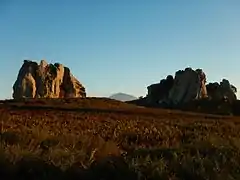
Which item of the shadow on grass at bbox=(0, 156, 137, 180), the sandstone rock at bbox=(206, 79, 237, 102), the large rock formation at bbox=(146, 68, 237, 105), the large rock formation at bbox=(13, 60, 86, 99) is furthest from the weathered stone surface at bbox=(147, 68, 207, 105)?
the shadow on grass at bbox=(0, 156, 137, 180)

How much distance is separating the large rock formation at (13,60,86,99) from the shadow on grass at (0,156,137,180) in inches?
3549

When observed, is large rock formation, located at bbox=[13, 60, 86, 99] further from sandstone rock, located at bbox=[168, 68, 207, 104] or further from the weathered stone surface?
sandstone rock, located at bbox=[168, 68, 207, 104]

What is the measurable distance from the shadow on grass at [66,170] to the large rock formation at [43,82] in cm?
9015

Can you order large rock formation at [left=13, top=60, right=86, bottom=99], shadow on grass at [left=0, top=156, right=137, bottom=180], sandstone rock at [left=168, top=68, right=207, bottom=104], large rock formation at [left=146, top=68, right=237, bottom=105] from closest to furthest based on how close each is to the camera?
shadow on grass at [left=0, top=156, right=137, bottom=180], large rock formation at [left=13, top=60, right=86, bottom=99], large rock formation at [left=146, top=68, right=237, bottom=105], sandstone rock at [left=168, top=68, right=207, bottom=104]

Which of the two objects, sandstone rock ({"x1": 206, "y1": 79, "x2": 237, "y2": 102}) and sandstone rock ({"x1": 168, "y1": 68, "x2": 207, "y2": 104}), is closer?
sandstone rock ({"x1": 206, "y1": 79, "x2": 237, "y2": 102})

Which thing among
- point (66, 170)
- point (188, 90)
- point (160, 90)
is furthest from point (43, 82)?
point (66, 170)

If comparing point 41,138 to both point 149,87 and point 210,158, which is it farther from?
point 149,87

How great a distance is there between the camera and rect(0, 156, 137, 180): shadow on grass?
9.74 m

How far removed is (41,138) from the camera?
581 inches

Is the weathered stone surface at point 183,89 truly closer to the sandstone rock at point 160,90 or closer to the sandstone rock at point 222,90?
the sandstone rock at point 160,90

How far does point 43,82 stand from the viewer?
10325 cm

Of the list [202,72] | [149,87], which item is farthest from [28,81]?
[202,72]

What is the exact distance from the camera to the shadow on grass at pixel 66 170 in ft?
32.0

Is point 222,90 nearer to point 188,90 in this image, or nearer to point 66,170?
point 188,90
